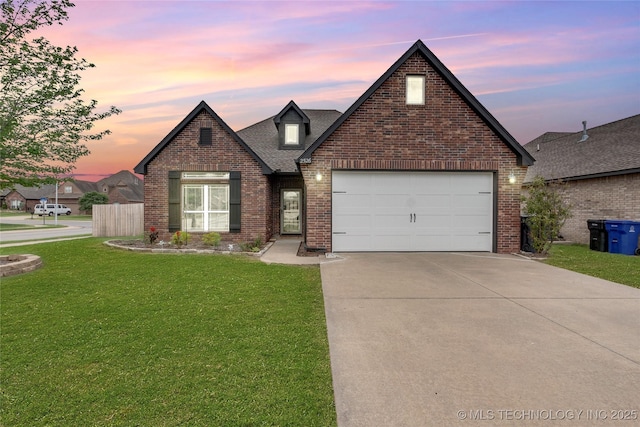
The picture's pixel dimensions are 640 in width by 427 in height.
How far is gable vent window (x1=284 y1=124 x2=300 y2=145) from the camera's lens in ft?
53.4

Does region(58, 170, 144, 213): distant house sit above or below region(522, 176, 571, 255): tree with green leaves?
above

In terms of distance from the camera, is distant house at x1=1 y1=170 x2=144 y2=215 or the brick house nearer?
the brick house

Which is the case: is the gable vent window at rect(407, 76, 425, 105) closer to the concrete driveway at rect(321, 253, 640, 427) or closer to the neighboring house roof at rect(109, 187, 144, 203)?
the concrete driveway at rect(321, 253, 640, 427)

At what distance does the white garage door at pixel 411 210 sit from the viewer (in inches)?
421

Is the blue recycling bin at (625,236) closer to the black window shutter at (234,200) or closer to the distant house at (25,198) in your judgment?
the black window shutter at (234,200)

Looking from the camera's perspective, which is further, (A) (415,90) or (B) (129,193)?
(B) (129,193)

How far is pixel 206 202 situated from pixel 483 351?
11.3m

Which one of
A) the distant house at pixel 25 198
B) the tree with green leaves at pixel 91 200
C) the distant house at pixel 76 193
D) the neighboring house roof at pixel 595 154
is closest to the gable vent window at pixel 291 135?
the neighboring house roof at pixel 595 154

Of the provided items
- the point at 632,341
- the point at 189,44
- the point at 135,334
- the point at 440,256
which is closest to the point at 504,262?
the point at 440,256

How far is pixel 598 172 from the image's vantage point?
13.7m

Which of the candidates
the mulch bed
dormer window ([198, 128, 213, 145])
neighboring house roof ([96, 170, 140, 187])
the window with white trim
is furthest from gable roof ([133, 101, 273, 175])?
neighboring house roof ([96, 170, 140, 187])

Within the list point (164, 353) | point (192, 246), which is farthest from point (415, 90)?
point (164, 353)

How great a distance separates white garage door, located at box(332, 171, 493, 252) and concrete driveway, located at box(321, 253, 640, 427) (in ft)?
12.6

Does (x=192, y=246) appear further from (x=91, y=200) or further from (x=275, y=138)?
(x=91, y=200)
